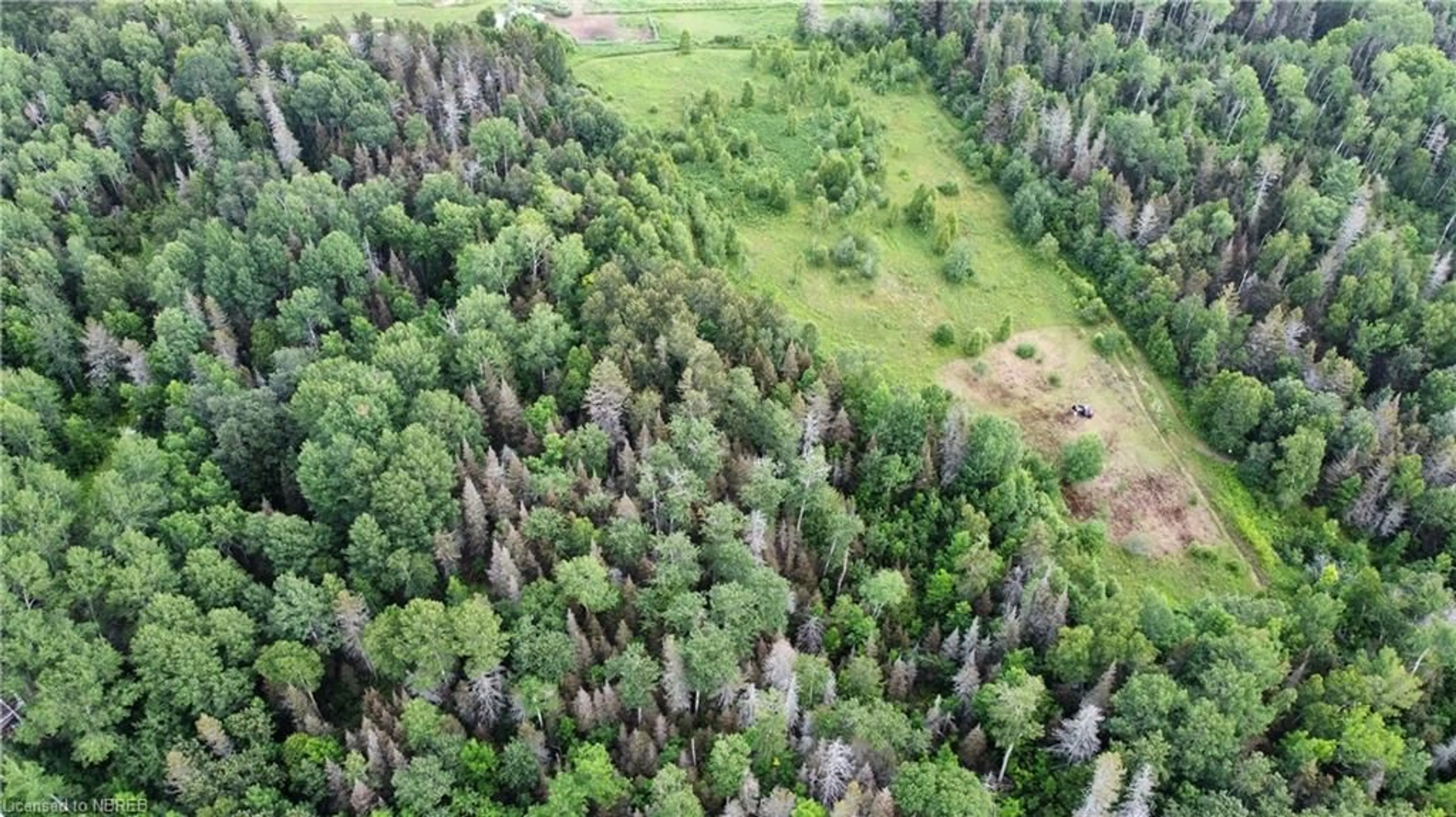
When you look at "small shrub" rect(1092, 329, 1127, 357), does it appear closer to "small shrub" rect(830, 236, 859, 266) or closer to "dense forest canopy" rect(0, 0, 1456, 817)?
"dense forest canopy" rect(0, 0, 1456, 817)

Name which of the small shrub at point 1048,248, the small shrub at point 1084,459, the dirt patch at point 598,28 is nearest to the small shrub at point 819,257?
the small shrub at point 1048,248

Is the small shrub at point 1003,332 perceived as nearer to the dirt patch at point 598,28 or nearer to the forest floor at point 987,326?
the forest floor at point 987,326

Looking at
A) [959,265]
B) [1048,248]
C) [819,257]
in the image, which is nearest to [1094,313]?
[1048,248]

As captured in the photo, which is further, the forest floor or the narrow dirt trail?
the forest floor

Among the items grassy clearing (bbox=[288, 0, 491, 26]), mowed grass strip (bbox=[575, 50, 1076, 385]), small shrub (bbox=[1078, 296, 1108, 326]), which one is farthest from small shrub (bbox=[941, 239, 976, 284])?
grassy clearing (bbox=[288, 0, 491, 26])

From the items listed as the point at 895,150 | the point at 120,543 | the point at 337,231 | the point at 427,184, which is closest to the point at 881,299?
the point at 895,150
